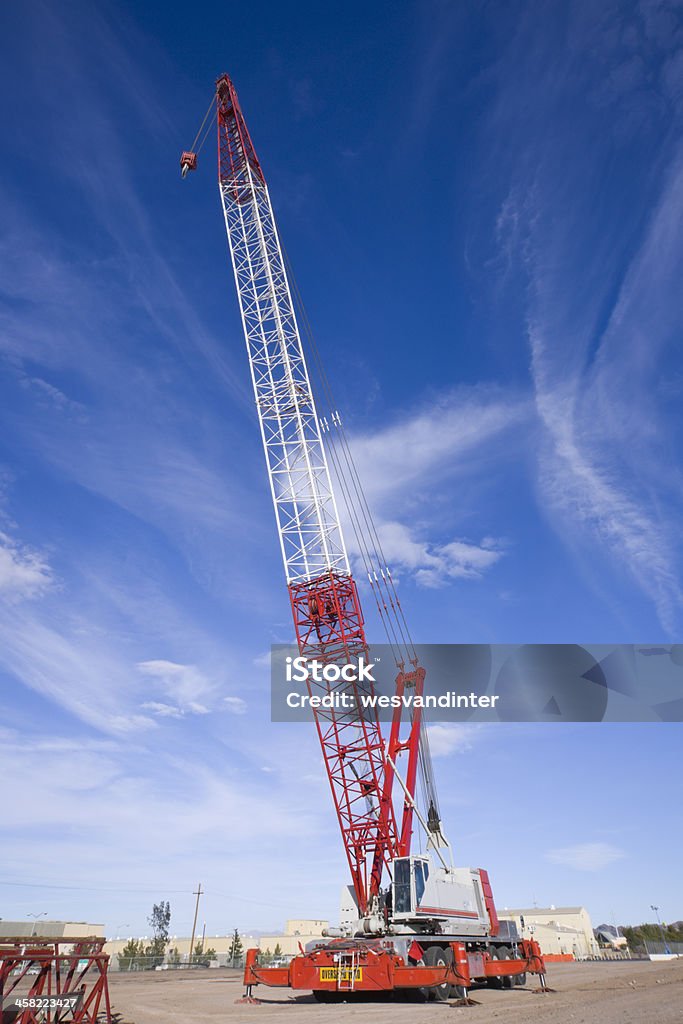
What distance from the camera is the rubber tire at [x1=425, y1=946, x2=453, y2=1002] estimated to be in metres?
21.1

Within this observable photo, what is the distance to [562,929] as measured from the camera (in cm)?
9738

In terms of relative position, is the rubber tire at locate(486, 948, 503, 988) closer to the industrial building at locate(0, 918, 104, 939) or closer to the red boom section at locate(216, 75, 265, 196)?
the red boom section at locate(216, 75, 265, 196)

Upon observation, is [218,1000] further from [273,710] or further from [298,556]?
[298,556]

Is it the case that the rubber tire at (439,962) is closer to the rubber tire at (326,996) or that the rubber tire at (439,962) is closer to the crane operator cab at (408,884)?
the crane operator cab at (408,884)

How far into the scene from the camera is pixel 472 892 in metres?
27.3

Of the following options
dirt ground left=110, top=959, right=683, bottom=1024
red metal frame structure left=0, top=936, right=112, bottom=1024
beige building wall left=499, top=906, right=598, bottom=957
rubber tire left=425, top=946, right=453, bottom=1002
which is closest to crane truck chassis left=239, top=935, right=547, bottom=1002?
rubber tire left=425, top=946, right=453, bottom=1002

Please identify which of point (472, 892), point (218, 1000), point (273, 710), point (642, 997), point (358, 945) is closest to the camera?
point (642, 997)

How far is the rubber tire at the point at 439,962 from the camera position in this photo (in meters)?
21.1

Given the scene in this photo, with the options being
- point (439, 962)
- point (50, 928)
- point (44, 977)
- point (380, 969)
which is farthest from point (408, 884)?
point (50, 928)

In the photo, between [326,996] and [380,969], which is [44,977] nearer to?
[380,969]

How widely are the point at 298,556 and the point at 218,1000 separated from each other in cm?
1962

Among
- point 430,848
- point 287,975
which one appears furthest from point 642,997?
point 430,848

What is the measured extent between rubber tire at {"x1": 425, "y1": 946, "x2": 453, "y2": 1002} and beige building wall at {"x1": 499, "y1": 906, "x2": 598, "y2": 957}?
68178 mm

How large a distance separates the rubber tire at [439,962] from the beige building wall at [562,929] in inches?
2684
